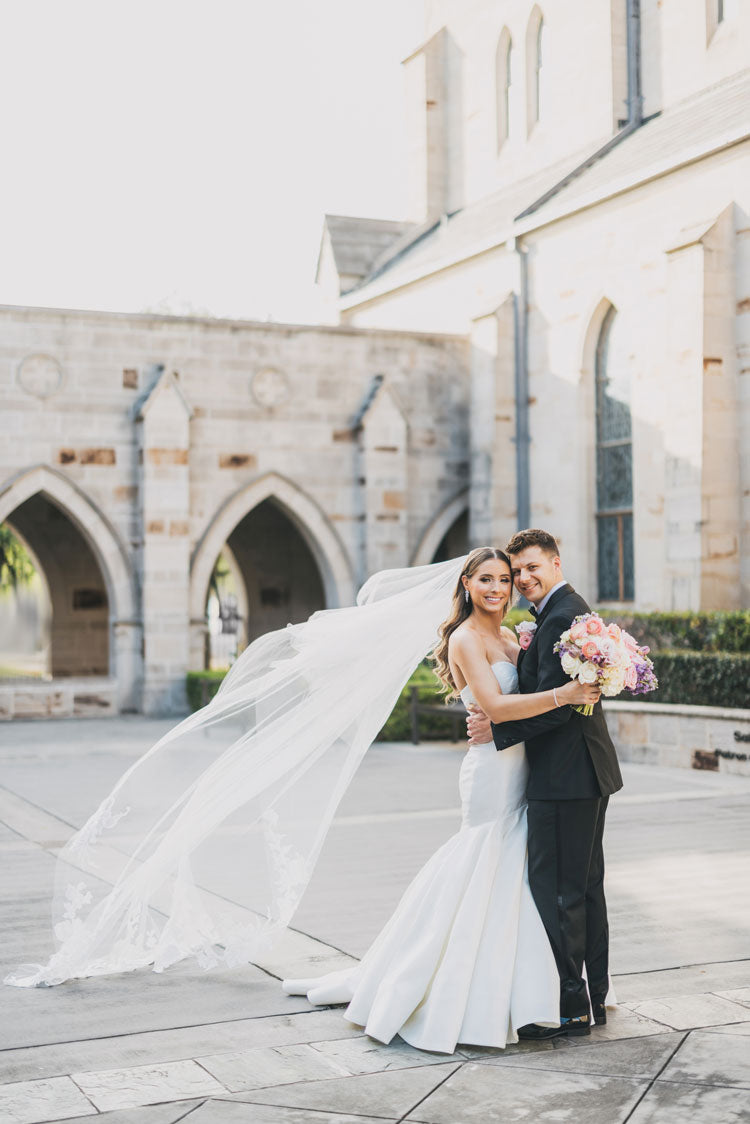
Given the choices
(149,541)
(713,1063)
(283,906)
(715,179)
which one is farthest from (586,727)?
(149,541)

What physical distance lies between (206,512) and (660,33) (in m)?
10.2

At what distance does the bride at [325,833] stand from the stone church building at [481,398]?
38.4ft

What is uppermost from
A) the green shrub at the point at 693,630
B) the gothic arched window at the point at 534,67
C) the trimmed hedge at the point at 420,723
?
the gothic arched window at the point at 534,67

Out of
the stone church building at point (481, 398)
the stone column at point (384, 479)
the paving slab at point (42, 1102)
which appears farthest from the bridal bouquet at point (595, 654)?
the stone column at point (384, 479)

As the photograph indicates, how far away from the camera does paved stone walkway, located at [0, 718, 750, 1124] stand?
4285 mm

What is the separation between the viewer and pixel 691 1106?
13.9 ft

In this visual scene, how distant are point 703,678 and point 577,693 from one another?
369 inches

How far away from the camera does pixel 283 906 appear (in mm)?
5863

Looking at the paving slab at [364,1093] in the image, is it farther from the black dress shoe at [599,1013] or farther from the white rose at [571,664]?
the white rose at [571,664]

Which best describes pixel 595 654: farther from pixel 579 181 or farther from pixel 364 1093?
pixel 579 181

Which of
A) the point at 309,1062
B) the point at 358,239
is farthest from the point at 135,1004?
the point at 358,239

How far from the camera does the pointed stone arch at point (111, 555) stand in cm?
1997

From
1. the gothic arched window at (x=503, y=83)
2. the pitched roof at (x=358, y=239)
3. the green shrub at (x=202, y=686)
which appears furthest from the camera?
the pitched roof at (x=358, y=239)

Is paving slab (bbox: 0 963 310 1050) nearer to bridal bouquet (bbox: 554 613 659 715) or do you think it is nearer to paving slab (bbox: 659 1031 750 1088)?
paving slab (bbox: 659 1031 750 1088)
